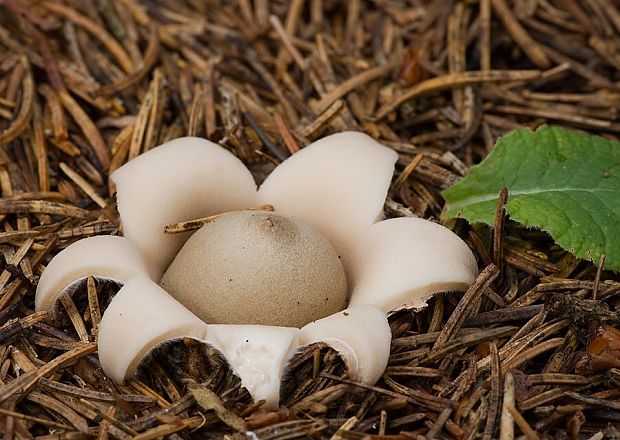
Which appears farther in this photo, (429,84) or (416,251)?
(429,84)

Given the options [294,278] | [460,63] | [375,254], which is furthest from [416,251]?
[460,63]

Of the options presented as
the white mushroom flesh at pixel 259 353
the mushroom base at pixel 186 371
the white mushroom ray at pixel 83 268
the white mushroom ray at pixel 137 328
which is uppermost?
the white mushroom ray at pixel 83 268

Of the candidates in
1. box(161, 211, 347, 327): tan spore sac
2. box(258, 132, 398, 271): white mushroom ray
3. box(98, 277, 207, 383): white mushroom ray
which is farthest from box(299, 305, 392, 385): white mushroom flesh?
box(258, 132, 398, 271): white mushroom ray

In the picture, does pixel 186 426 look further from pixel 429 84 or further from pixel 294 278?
pixel 429 84

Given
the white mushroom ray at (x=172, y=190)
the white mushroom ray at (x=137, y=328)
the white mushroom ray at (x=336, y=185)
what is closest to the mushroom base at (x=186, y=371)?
the white mushroom ray at (x=137, y=328)

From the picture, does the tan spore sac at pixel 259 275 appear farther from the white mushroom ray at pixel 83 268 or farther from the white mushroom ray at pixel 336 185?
the white mushroom ray at pixel 336 185

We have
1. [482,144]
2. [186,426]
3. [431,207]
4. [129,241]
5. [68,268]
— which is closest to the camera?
[186,426]
